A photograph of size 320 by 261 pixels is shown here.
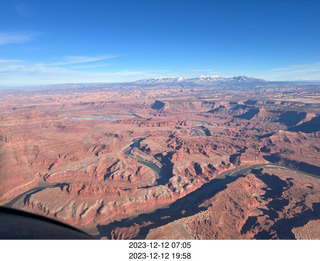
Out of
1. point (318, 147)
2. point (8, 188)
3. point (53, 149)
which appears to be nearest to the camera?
point (8, 188)

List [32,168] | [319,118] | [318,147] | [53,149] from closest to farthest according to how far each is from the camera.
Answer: [32,168] → [53,149] → [318,147] → [319,118]

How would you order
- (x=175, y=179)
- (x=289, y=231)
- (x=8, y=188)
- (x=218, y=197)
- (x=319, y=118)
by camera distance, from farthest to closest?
(x=319, y=118)
(x=175, y=179)
(x=8, y=188)
(x=218, y=197)
(x=289, y=231)

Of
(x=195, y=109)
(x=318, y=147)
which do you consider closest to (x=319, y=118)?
(x=318, y=147)

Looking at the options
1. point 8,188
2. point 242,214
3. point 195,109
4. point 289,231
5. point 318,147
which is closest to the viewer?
point 289,231

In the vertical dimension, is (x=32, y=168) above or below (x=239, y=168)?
above

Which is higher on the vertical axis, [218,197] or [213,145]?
[218,197]

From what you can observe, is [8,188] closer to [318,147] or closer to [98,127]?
[98,127]

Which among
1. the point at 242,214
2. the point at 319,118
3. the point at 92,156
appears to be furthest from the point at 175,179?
the point at 319,118

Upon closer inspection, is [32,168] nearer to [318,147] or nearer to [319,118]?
[318,147]

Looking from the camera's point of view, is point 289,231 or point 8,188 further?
point 8,188
